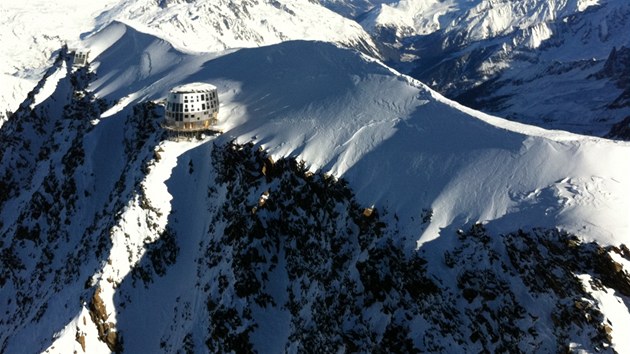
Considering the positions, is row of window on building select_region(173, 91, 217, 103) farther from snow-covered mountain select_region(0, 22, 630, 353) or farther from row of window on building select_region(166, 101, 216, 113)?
snow-covered mountain select_region(0, 22, 630, 353)

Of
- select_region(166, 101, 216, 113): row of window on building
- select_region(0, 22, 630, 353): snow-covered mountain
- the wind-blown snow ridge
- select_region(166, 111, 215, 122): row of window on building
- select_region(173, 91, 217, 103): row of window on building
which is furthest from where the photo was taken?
select_region(166, 111, 215, 122): row of window on building

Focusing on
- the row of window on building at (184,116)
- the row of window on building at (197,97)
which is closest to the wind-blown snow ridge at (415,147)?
the row of window on building at (184,116)

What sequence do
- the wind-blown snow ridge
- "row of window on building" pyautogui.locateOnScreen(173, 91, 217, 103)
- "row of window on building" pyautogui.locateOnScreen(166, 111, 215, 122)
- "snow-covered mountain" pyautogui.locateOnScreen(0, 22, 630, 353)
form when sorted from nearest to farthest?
"snow-covered mountain" pyautogui.locateOnScreen(0, 22, 630, 353), the wind-blown snow ridge, "row of window on building" pyautogui.locateOnScreen(173, 91, 217, 103), "row of window on building" pyautogui.locateOnScreen(166, 111, 215, 122)

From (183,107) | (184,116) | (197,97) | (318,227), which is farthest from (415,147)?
(183,107)

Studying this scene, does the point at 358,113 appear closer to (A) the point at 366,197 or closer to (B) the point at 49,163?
(A) the point at 366,197

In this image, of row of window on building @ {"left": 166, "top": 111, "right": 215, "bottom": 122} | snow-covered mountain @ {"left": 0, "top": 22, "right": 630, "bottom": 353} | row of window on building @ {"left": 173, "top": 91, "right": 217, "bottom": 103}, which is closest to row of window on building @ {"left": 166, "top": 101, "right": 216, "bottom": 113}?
row of window on building @ {"left": 166, "top": 111, "right": 215, "bottom": 122}

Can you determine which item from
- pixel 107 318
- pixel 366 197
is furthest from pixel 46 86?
pixel 366 197
